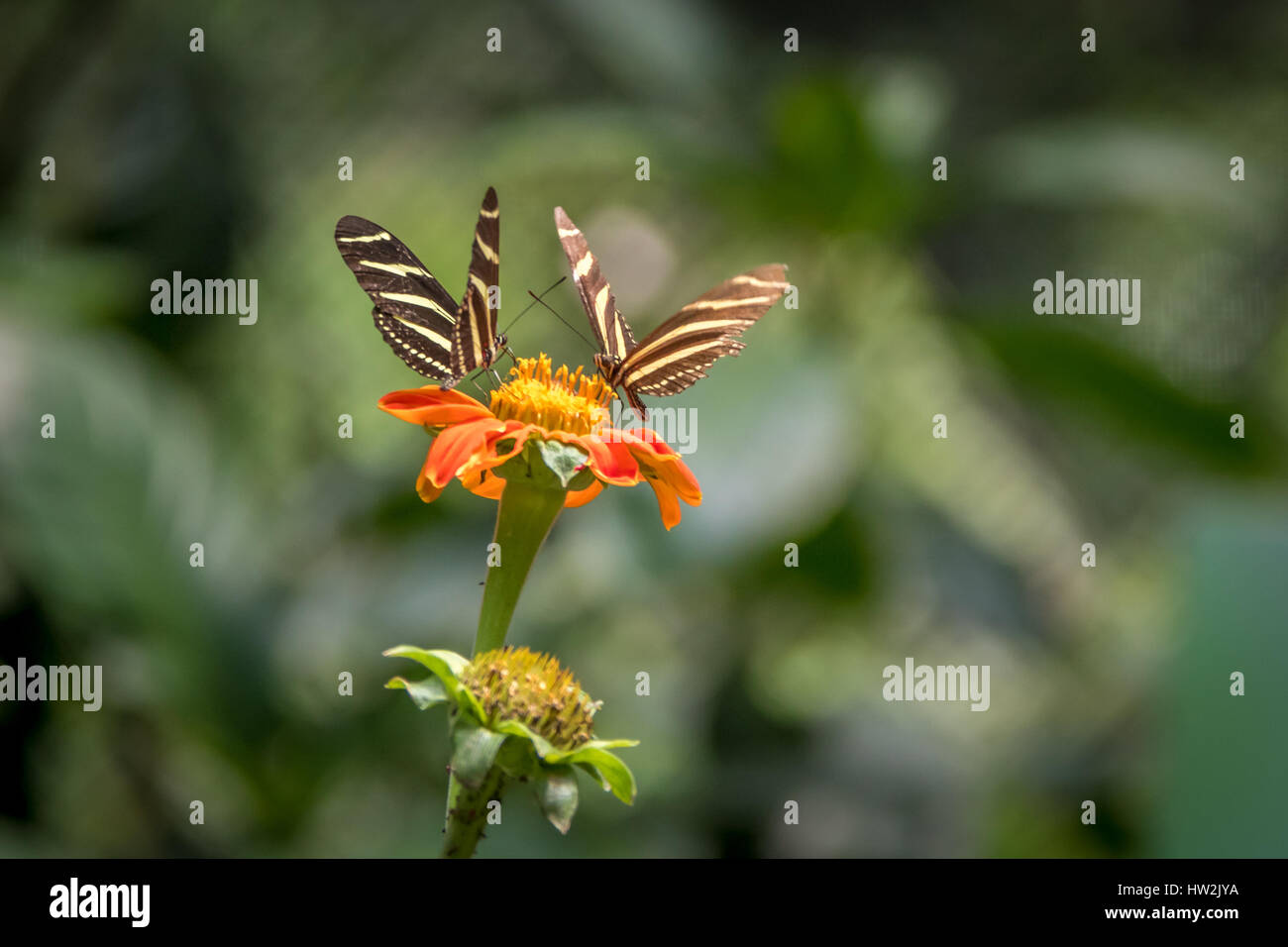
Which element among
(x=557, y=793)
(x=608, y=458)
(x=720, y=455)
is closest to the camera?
(x=557, y=793)

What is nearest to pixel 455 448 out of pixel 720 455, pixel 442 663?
pixel 442 663

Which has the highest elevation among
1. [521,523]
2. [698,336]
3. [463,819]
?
[698,336]

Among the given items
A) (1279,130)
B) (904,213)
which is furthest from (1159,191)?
(1279,130)

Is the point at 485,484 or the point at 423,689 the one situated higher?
the point at 485,484

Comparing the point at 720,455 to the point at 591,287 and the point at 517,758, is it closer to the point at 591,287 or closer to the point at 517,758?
the point at 591,287

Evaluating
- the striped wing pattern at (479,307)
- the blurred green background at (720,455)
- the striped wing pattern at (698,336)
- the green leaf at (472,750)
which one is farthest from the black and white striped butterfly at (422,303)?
the blurred green background at (720,455)

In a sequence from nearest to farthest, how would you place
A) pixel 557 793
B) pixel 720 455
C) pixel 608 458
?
pixel 557 793 → pixel 608 458 → pixel 720 455
